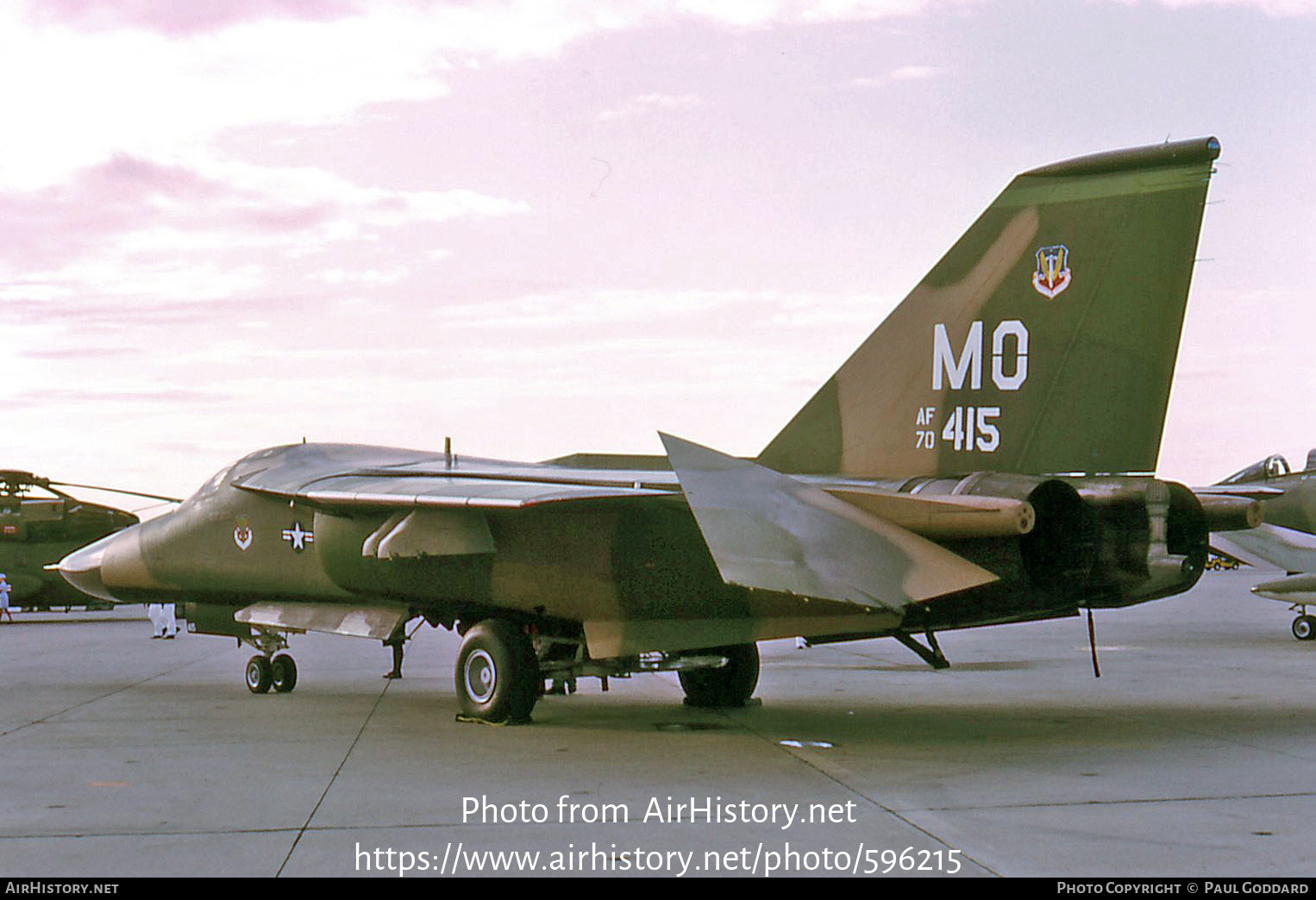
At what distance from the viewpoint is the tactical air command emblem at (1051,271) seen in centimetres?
934

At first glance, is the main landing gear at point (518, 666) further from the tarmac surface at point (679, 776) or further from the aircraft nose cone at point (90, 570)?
the aircraft nose cone at point (90, 570)

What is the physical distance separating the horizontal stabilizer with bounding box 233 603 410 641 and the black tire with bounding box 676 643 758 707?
8.81 ft

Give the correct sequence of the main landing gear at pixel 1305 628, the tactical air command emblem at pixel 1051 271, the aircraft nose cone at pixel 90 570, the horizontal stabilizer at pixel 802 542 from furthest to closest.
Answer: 1. the main landing gear at pixel 1305 628
2. the aircraft nose cone at pixel 90 570
3. the tactical air command emblem at pixel 1051 271
4. the horizontal stabilizer at pixel 802 542

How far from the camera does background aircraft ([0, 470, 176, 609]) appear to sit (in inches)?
963

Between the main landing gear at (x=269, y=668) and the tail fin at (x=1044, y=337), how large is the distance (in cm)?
648

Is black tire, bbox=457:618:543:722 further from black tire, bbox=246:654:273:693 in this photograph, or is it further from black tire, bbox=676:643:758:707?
black tire, bbox=246:654:273:693

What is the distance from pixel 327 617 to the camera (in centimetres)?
1220

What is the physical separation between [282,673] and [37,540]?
44.2 ft

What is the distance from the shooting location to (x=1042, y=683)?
1378cm

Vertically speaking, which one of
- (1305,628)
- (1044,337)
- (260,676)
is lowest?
(260,676)

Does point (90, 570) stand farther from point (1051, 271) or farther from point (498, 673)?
point (1051, 271)

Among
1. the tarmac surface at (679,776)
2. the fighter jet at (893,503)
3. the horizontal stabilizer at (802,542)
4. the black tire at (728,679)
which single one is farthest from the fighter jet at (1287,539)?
the horizontal stabilizer at (802,542)

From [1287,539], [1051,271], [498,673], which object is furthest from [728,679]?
[1287,539]

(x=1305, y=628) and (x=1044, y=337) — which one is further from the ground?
(x=1044, y=337)
